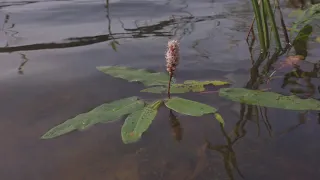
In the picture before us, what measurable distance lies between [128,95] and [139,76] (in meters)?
0.08

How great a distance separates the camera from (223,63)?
1216mm

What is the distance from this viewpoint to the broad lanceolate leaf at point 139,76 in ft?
3.03

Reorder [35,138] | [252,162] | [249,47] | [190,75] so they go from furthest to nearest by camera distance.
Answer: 1. [249,47]
2. [190,75]
3. [35,138]
4. [252,162]

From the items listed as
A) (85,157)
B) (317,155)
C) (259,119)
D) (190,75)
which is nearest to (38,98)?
(85,157)

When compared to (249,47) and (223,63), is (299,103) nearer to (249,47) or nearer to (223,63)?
(223,63)

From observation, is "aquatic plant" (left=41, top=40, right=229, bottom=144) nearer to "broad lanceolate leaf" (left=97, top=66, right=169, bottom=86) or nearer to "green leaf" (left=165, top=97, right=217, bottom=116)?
"green leaf" (left=165, top=97, right=217, bottom=116)

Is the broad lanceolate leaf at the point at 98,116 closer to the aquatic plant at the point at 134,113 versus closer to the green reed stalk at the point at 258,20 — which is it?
the aquatic plant at the point at 134,113

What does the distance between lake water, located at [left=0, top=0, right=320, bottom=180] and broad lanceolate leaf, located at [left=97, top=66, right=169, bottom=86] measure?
63mm

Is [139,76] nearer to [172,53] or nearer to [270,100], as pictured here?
[172,53]

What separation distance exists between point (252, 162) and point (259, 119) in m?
0.17

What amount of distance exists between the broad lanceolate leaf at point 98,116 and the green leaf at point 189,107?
7cm

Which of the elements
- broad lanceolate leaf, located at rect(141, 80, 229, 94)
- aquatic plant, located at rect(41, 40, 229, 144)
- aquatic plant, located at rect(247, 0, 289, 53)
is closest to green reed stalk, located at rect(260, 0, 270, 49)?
aquatic plant, located at rect(247, 0, 289, 53)

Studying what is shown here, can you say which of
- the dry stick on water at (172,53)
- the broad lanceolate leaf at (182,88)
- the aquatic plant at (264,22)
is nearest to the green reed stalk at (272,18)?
the aquatic plant at (264,22)

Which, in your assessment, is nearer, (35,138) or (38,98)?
(35,138)
